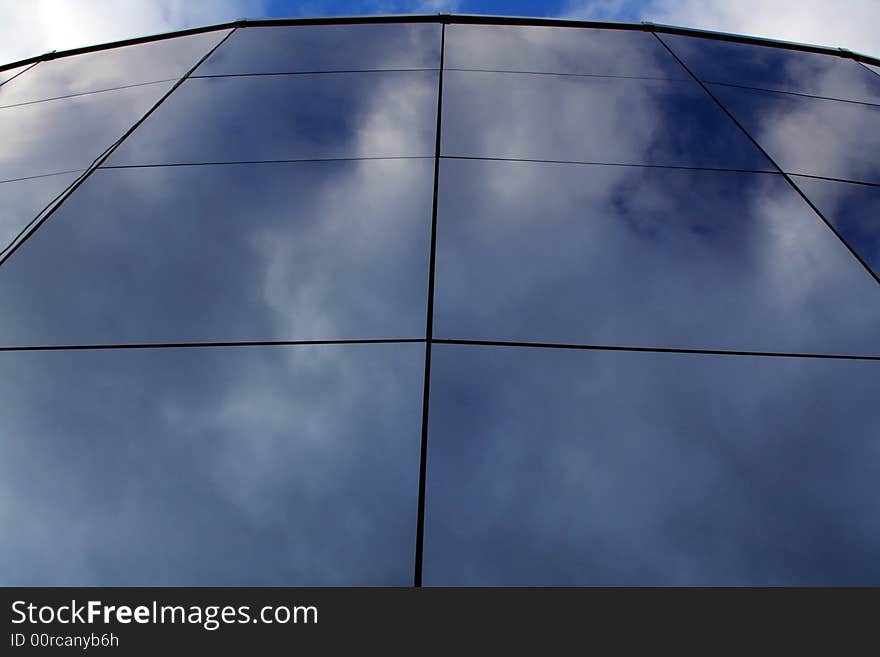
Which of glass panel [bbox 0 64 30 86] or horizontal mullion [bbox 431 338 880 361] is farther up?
glass panel [bbox 0 64 30 86]

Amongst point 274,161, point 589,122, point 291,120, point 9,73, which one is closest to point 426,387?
point 274,161

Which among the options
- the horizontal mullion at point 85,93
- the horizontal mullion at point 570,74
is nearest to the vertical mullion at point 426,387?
the horizontal mullion at point 570,74

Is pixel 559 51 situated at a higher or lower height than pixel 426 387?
higher

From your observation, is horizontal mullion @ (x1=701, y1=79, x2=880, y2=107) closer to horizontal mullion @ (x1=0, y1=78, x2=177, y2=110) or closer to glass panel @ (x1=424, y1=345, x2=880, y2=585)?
glass panel @ (x1=424, y1=345, x2=880, y2=585)

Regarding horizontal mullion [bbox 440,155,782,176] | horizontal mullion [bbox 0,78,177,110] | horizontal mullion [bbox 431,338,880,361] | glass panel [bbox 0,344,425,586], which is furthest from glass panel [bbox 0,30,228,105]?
horizontal mullion [bbox 431,338,880,361]

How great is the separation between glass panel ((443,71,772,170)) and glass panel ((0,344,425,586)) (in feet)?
10.0

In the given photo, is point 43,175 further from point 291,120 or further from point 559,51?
point 559,51

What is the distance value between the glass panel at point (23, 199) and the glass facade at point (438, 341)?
37mm

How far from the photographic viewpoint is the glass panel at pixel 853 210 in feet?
16.9

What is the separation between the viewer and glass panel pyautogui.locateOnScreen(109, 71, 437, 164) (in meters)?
5.94

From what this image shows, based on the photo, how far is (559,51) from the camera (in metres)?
8.25

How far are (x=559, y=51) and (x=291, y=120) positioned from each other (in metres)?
4.01
